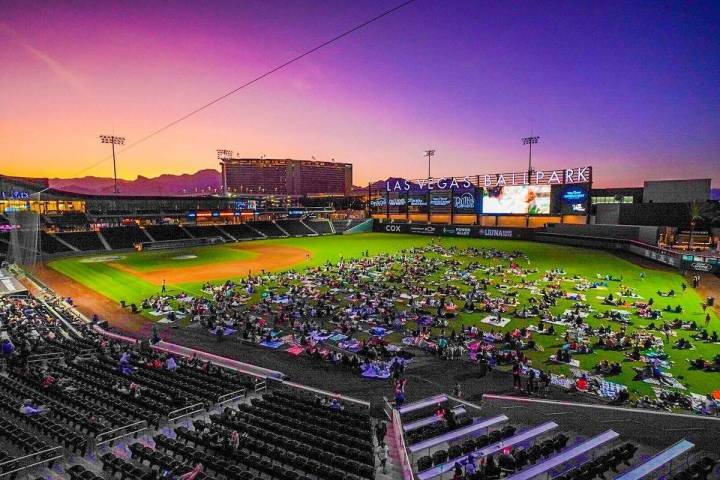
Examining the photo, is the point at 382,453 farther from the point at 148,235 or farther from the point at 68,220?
the point at 68,220

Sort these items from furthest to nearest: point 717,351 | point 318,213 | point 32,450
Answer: point 318,213 → point 717,351 → point 32,450

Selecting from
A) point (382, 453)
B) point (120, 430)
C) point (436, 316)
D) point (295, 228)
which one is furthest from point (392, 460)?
point (295, 228)

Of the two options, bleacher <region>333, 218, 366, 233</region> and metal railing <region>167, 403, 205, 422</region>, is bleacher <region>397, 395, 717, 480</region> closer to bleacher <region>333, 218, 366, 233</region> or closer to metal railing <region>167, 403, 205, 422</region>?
metal railing <region>167, 403, 205, 422</region>

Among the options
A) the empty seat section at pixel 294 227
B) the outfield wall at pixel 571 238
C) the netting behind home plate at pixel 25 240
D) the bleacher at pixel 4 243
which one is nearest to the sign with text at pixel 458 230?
the outfield wall at pixel 571 238

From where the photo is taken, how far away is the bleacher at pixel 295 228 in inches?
3831

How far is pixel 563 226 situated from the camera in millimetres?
73062

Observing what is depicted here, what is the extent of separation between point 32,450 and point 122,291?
103 feet

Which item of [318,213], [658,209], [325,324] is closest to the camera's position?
[325,324]

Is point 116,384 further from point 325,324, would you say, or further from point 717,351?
point 717,351

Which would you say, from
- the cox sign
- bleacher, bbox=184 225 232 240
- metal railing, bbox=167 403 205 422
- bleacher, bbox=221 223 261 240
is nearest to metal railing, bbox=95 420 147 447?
metal railing, bbox=167 403 205 422

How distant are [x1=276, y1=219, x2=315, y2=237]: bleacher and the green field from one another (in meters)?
10.6

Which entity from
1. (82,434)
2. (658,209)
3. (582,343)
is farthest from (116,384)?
(658,209)

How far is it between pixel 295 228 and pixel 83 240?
4539 centimetres

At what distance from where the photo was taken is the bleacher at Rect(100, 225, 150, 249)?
226 feet
